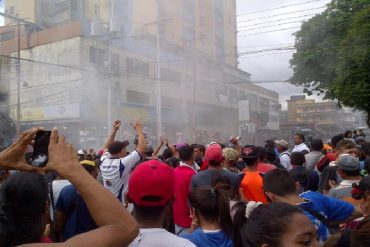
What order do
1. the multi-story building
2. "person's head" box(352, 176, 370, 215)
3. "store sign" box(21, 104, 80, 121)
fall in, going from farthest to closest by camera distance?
the multi-story building → "store sign" box(21, 104, 80, 121) → "person's head" box(352, 176, 370, 215)

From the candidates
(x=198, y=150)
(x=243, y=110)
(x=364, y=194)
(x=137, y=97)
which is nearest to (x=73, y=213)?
(x=364, y=194)

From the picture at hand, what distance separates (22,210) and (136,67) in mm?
25728

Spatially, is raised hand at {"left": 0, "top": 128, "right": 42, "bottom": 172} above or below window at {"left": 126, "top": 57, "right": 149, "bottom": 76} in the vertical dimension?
below

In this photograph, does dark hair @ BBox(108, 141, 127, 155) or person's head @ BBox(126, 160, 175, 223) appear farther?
dark hair @ BBox(108, 141, 127, 155)

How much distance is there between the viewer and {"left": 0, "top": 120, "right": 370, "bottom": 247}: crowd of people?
119cm

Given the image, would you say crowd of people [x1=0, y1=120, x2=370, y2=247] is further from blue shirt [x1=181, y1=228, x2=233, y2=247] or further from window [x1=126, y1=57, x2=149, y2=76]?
window [x1=126, y1=57, x2=149, y2=76]

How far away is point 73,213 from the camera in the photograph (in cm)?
269

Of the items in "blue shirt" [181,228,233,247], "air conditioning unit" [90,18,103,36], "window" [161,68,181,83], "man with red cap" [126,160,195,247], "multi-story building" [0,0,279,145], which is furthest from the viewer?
"window" [161,68,181,83]

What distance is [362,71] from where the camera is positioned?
13.6 meters

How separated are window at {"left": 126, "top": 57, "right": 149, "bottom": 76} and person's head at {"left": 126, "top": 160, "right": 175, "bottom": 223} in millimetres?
24742

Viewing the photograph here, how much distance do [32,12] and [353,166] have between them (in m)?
28.6

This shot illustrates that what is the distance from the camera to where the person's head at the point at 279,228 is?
1434 mm

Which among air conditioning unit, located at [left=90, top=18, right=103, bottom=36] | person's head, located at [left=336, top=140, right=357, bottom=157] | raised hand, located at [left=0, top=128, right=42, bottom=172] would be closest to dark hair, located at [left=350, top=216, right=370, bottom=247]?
raised hand, located at [left=0, top=128, right=42, bottom=172]

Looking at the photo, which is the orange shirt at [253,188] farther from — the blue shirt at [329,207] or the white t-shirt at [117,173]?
the white t-shirt at [117,173]
